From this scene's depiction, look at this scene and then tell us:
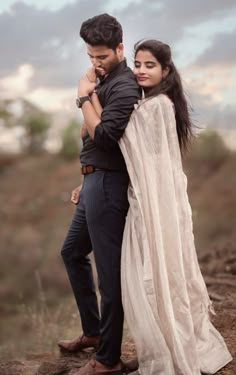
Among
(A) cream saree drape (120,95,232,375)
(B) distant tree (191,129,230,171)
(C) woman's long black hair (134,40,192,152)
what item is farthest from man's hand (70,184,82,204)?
(B) distant tree (191,129,230,171)

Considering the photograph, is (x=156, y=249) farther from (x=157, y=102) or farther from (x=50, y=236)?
(x=50, y=236)

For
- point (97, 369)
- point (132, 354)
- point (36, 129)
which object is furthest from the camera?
point (36, 129)

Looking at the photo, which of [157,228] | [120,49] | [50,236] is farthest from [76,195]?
[50,236]

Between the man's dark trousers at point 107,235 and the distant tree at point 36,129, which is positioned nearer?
the man's dark trousers at point 107,235

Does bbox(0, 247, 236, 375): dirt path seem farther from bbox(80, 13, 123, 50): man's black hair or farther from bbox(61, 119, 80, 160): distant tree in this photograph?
bbox(61, 119, 80, 160): distant tree

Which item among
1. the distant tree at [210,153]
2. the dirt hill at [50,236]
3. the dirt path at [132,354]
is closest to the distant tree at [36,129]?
the dirt hill at [50,236]

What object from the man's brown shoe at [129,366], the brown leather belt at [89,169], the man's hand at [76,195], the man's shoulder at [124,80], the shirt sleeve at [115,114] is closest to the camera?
the shirt sleeve at [115,114]

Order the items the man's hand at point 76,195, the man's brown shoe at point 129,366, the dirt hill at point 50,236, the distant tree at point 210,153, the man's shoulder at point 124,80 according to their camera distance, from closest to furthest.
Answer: the man's shoulder at point 124,80 < the man's brown shoe at point 129,366 < the man's hand at point 76,195 < the dirt hill at point 50,236 < the distant tree at point 210,153

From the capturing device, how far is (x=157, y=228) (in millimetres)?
3609

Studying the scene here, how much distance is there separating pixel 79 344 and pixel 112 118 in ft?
5.47

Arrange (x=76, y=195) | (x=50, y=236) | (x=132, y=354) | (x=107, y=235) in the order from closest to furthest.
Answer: (x=107, y=235) → (x=76, y=195) → (x=132, y=354) → (x=50, y=236)

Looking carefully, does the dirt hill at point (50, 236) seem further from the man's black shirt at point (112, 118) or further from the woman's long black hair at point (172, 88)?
the man's black shirt at point (112, 118)

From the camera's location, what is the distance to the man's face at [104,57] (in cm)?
360

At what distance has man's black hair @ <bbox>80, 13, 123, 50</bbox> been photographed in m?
3.55
